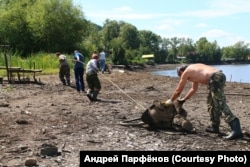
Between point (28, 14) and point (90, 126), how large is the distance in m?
53.6

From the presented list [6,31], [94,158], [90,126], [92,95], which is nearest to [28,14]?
[6,31]

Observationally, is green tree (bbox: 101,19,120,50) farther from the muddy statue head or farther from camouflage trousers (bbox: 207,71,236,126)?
camouflage trousers (bbox: 207,71,236,126)

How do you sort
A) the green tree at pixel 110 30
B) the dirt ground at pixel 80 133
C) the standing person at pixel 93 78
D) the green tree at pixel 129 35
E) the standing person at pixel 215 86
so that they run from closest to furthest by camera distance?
the dirt ground at pixel 80 133, the standing person at pixel 215 86, the standing person at pixel 93 78, the green tree at pixel 129 35, the green tree at pixel 110 30

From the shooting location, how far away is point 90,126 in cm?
1055

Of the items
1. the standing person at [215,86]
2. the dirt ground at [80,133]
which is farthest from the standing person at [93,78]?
the standing person at [215,86]

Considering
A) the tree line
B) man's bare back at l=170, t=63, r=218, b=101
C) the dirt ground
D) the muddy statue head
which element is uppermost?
the tree line

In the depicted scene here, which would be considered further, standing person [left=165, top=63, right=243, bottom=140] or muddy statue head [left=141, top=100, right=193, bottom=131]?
muddy statue head [left=141, top=100, right=193, bottom=131]

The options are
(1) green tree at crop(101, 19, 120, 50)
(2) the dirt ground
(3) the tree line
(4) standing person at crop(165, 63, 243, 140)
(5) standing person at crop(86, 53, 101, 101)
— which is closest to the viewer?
(2) the dirt ground

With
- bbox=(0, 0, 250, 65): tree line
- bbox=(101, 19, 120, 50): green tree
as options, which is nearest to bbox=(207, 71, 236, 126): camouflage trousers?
bbox=(0, 0, 250, 65): tree line

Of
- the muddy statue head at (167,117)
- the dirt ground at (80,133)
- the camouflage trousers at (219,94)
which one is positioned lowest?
the dirt ground at (80,133)

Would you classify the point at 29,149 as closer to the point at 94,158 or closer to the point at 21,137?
the point at 21,137

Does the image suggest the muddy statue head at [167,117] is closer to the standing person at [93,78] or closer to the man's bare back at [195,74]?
the man's bare back at [195,74]

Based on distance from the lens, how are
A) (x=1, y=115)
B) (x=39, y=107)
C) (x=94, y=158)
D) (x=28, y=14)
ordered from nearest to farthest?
1. (x=94, y=158)
2. (x=1, y=115)
3. (x=39, y=107)
4. (x=28, y=14)

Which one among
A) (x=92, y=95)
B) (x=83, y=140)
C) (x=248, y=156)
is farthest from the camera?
(x=92, y=95)
